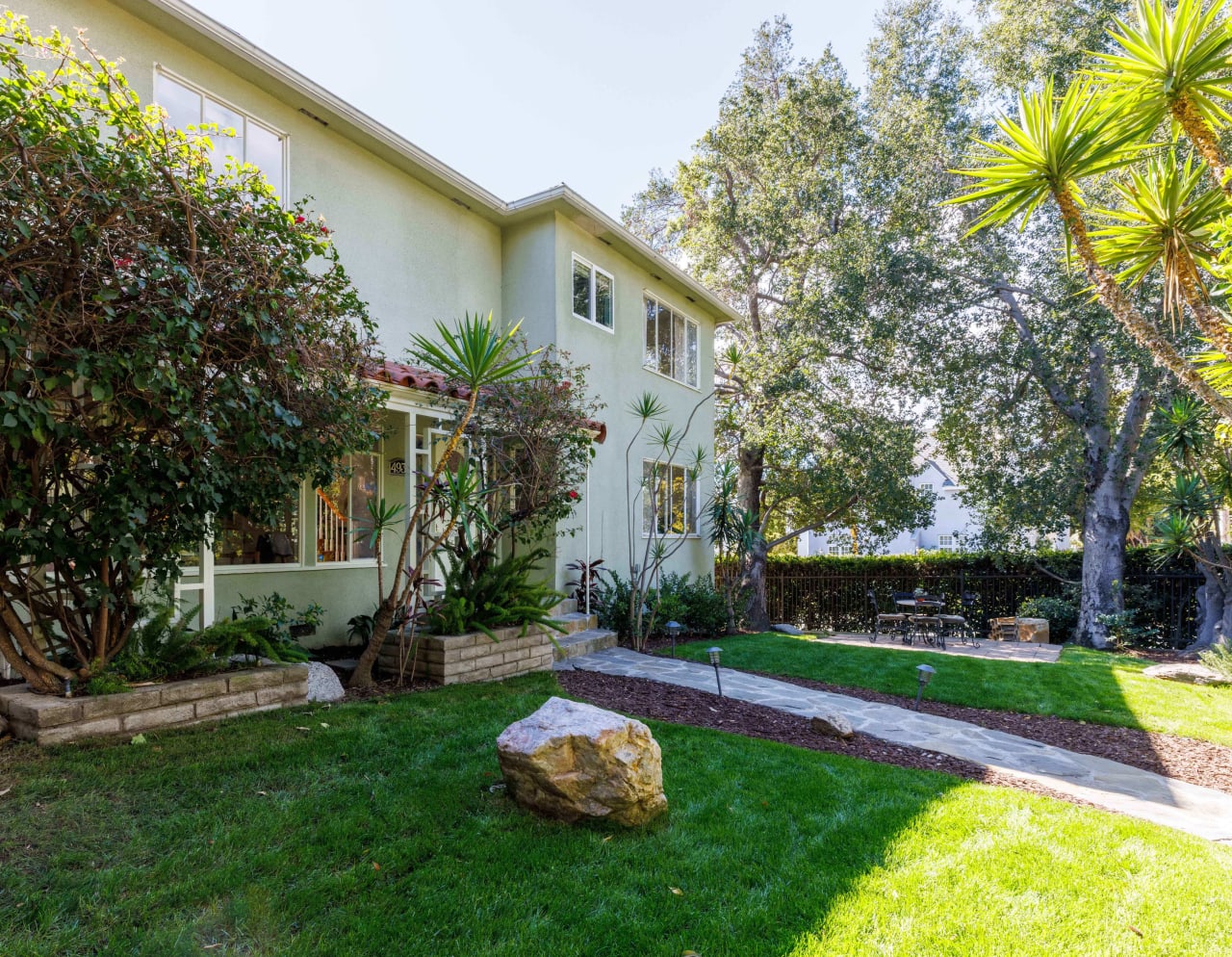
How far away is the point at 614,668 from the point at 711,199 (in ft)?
43.4

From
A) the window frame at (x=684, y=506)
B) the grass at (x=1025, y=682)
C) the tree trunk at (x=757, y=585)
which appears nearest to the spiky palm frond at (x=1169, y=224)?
the grass at (x=1025, y=682)

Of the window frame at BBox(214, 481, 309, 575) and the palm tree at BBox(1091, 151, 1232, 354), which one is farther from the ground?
the palm tree at BBox(1091, 151, 1232, 354)

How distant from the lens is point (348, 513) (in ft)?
28.6

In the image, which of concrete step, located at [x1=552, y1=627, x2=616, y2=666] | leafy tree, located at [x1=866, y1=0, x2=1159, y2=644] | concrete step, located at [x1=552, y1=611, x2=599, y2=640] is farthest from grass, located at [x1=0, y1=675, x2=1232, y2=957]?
leafy tree, located at [x1=866, y1=0, x2=1159, y2=644]

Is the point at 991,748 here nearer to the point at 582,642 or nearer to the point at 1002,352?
the point at 582,642

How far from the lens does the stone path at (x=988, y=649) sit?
11.3m

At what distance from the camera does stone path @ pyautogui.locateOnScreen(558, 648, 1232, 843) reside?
4.78 m

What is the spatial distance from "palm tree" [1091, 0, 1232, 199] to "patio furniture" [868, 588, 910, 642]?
9656 mm

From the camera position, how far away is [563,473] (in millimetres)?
8172

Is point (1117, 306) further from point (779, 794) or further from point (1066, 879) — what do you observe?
point (779, 794)

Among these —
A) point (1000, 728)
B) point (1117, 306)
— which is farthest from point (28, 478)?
point (1000, 728)

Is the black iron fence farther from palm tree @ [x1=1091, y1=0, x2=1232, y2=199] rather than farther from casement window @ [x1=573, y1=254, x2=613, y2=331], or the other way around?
palm tree @ [x1=1091, y1=0, x2=1232, y2=199]

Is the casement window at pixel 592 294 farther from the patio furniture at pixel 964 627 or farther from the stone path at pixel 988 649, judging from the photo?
the patio furniture at pixel 964 627

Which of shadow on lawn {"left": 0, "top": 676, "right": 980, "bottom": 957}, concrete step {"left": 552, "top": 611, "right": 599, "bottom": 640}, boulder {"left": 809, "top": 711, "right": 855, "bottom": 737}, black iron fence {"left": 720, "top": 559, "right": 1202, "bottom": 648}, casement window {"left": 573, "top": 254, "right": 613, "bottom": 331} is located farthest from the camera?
black iron fence {"left": 720, "top": 559, "right": 1202, "bottom": 648}
